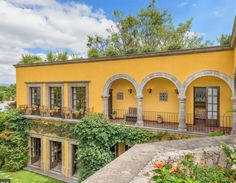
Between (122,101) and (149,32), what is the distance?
13.6m

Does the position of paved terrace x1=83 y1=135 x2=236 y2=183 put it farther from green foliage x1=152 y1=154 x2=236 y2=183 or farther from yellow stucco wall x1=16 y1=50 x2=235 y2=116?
yellow stucco wall x1=16 y1=50 x2=235 y2=116

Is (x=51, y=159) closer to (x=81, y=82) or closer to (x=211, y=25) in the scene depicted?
(x=81, y=82)

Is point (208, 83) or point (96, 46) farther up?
point (96, 46)

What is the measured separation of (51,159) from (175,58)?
1047 centimetres

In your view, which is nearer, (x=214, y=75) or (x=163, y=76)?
(x=214, y=75)

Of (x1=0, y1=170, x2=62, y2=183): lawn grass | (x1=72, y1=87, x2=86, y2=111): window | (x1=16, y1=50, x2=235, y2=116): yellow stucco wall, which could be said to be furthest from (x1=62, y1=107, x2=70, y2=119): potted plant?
(x1=0, y1=170, x2=62, y2=183): lawn grass

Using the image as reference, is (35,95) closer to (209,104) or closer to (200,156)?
(209,104)

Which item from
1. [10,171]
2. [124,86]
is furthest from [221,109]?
[10,171]

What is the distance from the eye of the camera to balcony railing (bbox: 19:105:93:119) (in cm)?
1220

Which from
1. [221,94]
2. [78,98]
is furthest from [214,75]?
[78,98]

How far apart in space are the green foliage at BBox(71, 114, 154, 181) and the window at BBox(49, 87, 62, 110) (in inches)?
152

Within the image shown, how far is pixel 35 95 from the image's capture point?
14492mm

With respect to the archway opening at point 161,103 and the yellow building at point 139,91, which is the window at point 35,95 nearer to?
the yellow building at point 139,91

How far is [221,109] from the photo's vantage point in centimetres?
1009
